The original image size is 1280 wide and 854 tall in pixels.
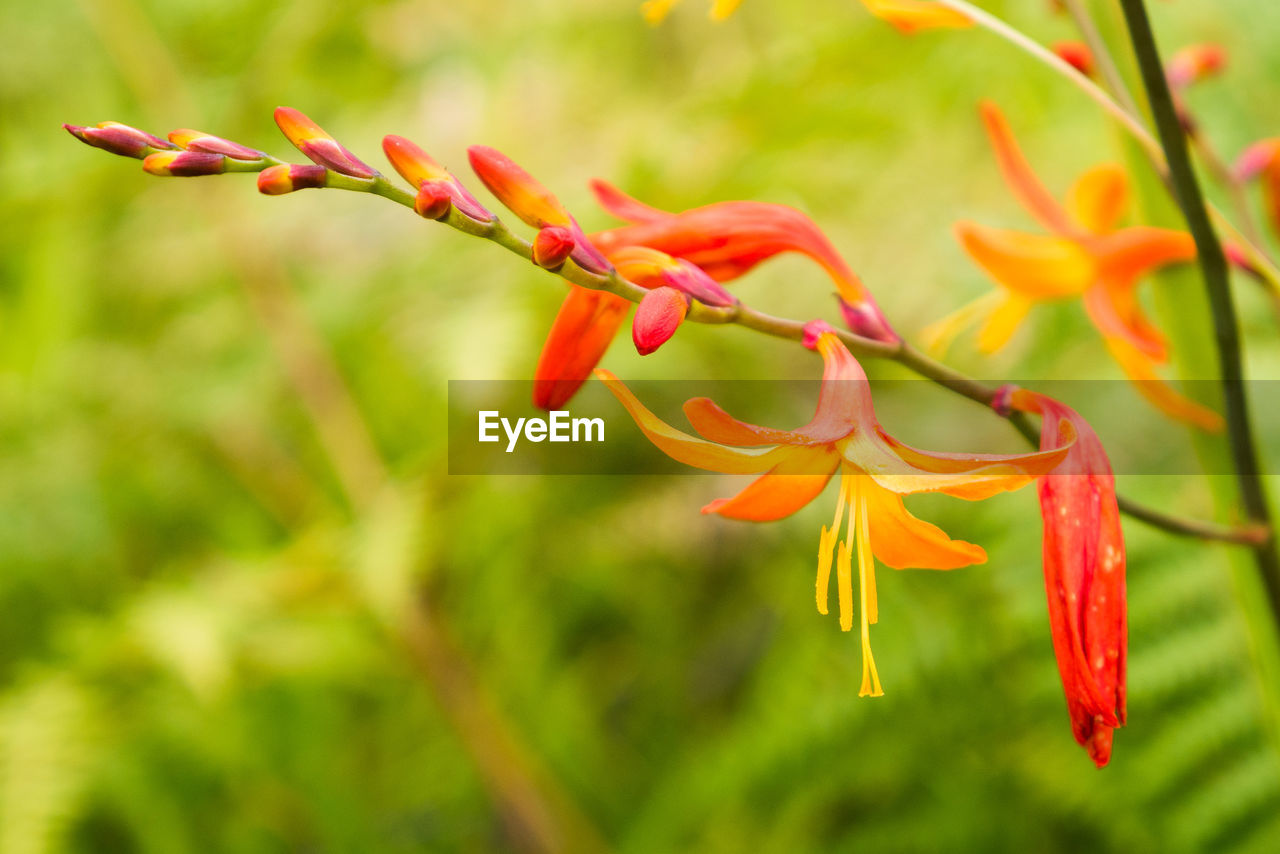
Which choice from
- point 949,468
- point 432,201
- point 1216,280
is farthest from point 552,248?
point 1216,280

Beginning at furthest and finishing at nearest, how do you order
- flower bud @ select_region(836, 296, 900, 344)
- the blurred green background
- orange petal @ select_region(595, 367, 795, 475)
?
the blurred green background
flower bud @ select_region(836, 296, 900, 344)
orange petal @ select_region(595, 367, 795, 475)

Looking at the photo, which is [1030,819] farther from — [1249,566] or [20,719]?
[20,719]

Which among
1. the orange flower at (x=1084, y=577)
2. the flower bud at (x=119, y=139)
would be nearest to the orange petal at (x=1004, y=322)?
the orange flower at (x=1084, y=577)

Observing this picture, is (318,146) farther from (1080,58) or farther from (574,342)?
(1080,58)

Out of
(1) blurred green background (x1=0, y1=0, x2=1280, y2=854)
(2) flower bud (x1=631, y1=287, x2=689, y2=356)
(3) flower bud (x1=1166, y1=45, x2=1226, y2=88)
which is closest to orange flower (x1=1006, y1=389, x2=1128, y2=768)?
(2) flower bud (x1=631, y1=287, x2=689, y2=356)

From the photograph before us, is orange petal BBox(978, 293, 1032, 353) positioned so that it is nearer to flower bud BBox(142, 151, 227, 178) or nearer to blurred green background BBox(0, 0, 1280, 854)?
blurred green background BBox(0, 0, 1280, 854)

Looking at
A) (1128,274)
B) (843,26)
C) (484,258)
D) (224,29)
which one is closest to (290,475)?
(484,258)
